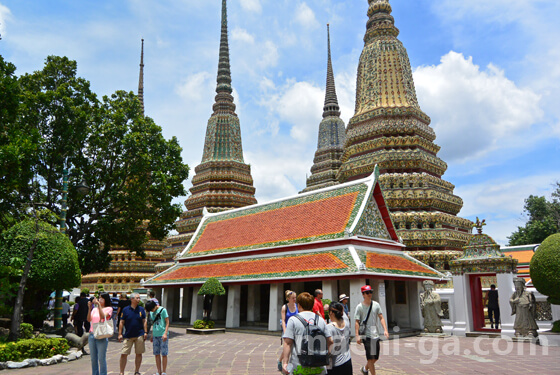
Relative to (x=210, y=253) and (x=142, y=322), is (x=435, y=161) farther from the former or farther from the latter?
(x=142, y=322)

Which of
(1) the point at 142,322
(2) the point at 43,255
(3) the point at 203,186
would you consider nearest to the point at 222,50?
(3) the point at 203,186

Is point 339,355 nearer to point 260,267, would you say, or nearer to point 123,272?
point 260,267

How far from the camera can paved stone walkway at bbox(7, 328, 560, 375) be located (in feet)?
30.4

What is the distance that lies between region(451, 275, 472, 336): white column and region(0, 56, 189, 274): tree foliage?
12.5m

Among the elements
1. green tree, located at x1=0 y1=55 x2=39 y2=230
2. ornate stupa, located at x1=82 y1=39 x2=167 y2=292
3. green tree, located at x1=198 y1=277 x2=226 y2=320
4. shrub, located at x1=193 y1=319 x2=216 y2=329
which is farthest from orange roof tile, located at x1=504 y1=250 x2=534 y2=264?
ornate stupa, located at x1=82 y1=39 x2=167 y2=292

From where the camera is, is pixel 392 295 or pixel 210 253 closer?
pixel 392 295

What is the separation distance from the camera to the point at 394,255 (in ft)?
61.2

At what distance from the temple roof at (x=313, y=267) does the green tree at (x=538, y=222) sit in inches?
1057

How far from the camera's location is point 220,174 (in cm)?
3753

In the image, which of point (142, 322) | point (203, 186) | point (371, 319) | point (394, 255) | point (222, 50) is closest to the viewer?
point (371, 319)

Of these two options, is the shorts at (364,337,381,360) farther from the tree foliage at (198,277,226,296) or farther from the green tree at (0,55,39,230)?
the tree foliage at (198,277,226,296)

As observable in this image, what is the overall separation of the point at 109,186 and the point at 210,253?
20.3 feet

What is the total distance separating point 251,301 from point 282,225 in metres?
3.85

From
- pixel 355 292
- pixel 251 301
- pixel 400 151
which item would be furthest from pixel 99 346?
pixel 400 151
